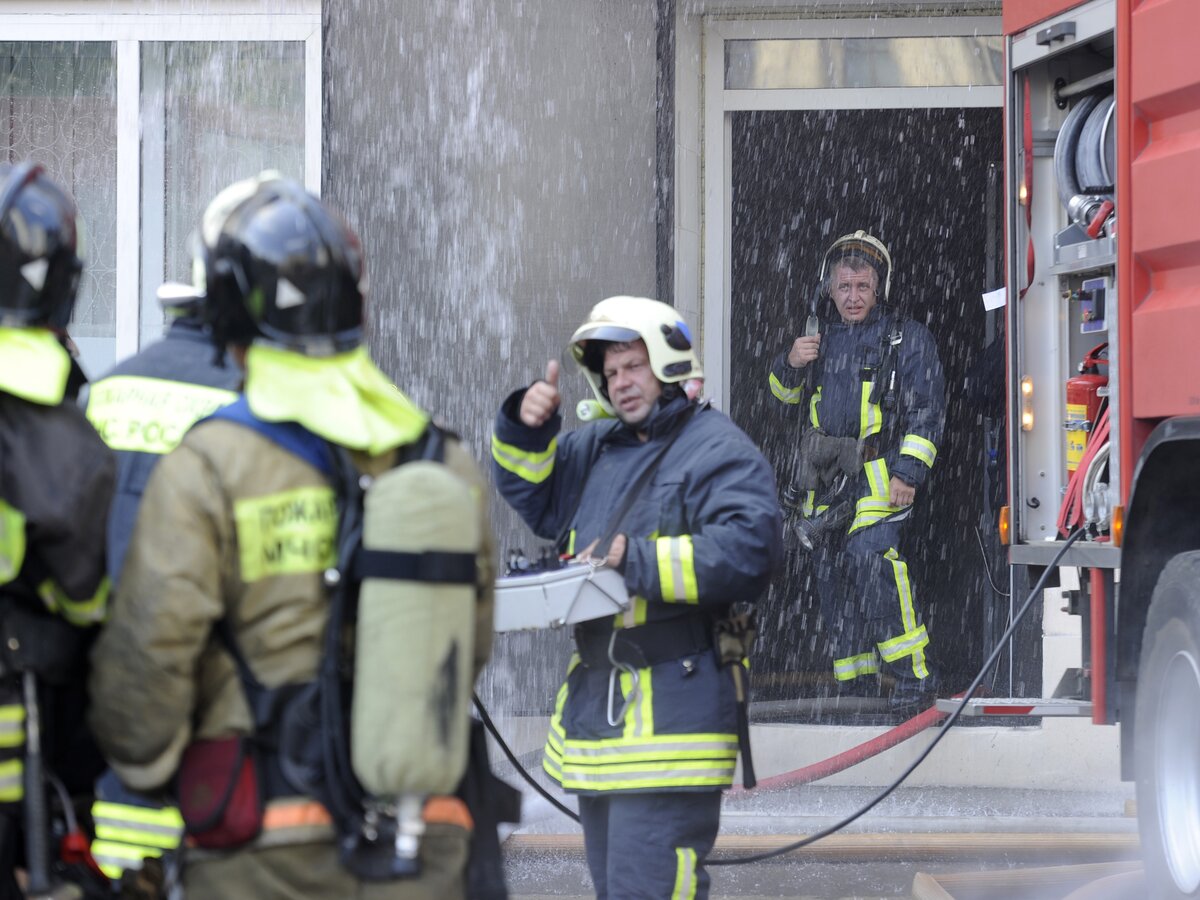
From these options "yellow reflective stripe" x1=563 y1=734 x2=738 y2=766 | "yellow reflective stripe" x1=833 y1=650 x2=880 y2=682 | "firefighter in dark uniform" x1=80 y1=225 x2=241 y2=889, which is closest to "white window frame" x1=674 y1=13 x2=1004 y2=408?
"yellow reflective stripe" x1=833 y1=650 x2=880 y2=682

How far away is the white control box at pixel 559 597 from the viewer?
3.54 m

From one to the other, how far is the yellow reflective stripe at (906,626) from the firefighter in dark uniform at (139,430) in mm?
3917

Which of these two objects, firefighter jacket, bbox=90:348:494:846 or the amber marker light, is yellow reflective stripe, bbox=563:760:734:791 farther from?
the amber marker light

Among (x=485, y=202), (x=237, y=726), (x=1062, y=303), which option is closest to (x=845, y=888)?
(x=1062, y=303)

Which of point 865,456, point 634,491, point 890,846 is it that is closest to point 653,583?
point 634,491

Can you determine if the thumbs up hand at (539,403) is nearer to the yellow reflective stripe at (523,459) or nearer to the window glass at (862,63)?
the yellow reflective stripe at (523,459)

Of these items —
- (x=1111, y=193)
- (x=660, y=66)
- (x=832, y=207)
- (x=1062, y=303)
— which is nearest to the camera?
(x=1111, y=193)

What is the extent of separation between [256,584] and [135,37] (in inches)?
201

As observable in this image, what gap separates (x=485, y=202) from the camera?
6.68 metres

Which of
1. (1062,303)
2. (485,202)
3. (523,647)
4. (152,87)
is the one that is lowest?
(523,647)

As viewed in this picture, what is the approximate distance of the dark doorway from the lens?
27.7 feet

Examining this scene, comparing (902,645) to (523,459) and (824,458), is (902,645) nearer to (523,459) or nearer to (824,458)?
(824,458)

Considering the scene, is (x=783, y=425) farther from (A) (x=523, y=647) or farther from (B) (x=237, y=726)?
(B) (x=237, y=726)

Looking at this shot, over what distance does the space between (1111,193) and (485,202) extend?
275 centimetres
